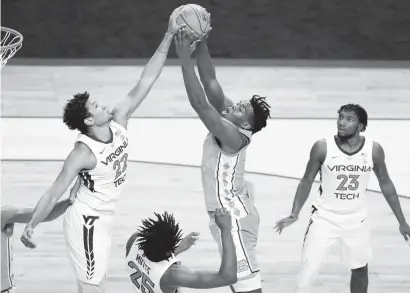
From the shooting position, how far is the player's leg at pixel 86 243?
6012 mm

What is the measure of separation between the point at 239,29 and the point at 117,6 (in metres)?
1.99

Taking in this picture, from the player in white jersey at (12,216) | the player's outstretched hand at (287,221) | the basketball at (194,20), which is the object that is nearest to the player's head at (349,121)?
the player's outstretched hand at (287,221)

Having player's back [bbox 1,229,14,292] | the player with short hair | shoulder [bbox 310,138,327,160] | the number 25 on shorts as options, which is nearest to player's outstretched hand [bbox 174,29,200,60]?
the player with short hair

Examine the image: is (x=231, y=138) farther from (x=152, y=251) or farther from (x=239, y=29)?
(x=239, y=29)

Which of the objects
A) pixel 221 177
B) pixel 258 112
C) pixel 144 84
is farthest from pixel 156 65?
pixel 221 177

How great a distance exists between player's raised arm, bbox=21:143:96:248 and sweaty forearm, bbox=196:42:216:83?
4.05 feet

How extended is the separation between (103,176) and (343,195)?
1.73 metres

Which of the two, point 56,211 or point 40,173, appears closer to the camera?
point 56,211

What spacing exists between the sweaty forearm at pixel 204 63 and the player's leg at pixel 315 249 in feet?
4.14

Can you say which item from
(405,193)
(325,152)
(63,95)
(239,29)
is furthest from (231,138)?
(239,29)

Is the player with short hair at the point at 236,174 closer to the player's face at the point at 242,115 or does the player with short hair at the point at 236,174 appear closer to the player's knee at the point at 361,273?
the player's face at the point at 242,115

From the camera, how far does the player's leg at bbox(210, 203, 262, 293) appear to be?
6.26 m

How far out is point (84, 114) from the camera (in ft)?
19.9

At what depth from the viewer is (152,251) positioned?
17.8 feet
